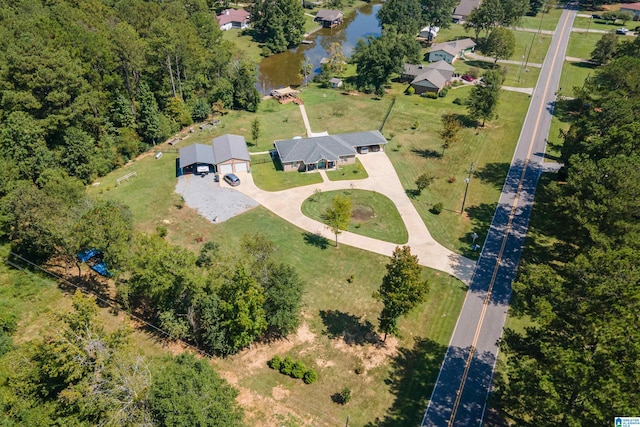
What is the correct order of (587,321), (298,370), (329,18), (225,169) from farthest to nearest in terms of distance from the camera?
(329,18) < (225,169) < (298,370) < (587,321)

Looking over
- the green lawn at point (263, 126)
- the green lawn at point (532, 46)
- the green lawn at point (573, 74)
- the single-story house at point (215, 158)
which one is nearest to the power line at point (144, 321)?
the single-story house at point (215, 158)

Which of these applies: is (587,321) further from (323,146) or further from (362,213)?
(323,146)

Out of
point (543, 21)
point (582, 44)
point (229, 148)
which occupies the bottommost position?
point (229, 148)

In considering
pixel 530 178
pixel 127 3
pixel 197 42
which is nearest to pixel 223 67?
pixel 197 42

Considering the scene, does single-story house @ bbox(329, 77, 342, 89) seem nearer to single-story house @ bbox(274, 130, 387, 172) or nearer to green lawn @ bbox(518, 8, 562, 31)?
single-story house @ bbox(274, 130, 387, 172)

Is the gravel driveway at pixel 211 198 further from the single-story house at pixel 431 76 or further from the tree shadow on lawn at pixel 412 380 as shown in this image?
the single-story house at pixel 431 76

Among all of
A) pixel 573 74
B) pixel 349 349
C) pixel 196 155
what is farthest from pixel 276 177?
pixel 573 74

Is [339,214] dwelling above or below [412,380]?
above
